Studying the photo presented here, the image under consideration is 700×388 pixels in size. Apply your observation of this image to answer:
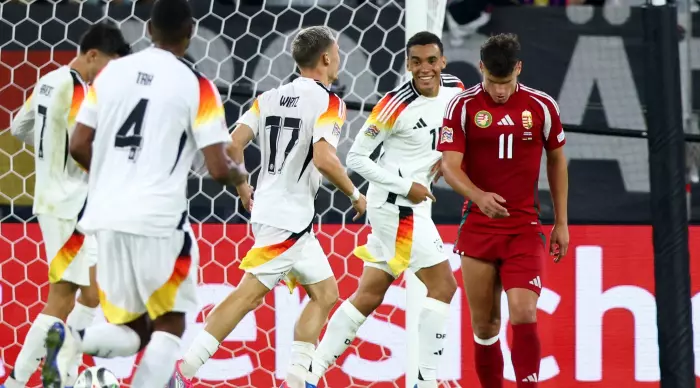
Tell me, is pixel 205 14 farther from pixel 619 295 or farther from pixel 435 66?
pixel 619 295

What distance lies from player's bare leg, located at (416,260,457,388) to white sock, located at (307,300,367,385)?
0.35 metres

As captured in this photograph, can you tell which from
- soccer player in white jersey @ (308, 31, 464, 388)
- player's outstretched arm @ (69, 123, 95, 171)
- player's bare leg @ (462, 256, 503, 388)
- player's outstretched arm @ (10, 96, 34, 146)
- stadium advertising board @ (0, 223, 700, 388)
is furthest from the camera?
stadium advertising board @ (0, 223, 700, 388)

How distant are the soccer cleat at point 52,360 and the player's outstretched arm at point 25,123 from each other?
69.4 inches

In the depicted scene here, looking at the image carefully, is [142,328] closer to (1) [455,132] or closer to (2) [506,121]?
(1) [455,132]

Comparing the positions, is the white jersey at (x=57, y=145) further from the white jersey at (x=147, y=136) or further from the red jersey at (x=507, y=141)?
the red jersey at (x=507, y=141)

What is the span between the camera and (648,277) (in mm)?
6652

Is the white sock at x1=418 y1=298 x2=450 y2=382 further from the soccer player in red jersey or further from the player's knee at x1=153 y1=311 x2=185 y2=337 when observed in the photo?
the player's knee at x1=153 y1=311 x2=185 y2=337

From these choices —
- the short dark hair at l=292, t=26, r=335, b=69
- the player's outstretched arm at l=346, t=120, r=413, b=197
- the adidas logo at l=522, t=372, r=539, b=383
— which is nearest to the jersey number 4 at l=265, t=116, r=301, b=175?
the short dark hair at l=292, t=26, r=335, b=69

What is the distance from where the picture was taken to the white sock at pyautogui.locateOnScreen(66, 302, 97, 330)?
5.68 metres

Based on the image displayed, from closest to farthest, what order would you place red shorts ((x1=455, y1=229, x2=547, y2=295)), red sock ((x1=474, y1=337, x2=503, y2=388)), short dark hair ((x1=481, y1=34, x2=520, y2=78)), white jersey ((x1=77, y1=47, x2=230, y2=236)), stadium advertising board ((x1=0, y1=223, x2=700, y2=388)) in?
white jersey ((x1=77, y1=47, x2=230, y2=236))
short dark hair ((x1=481, y1=34, x2=520, y2=78))
red shorts ((x1=455, y1=229, x2=547, y2=295))
red sock ((x1=474, y1=337, x2=503, y2=388))
stadium advertising board ((x1=0, y1=223, x2=700, y2=388))

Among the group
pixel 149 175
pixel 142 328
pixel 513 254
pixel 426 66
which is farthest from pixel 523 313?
pixel 149 175

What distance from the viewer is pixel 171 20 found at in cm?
421

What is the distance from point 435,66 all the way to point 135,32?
1.93 m

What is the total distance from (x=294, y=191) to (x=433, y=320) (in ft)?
3.08
